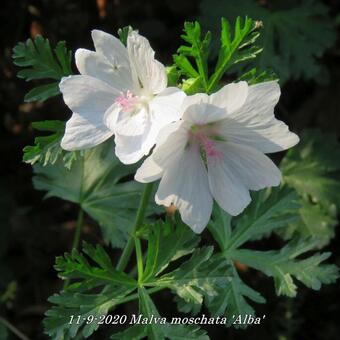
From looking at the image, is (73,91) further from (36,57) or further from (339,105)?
(339,105)

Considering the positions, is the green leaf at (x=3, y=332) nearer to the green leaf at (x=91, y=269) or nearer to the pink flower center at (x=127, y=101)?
the green leaf at (x=91, y=269)

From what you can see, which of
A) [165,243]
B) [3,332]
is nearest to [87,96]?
[165,243]

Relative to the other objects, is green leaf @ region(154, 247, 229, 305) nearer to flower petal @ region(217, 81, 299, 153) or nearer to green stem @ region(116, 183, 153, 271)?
green stem @ region(116, 183, 153, 271)

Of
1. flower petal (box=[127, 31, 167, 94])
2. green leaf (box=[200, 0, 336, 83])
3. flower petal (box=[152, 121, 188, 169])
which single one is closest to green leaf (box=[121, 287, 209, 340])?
flower petal (box=[152, 121, 188, 169])

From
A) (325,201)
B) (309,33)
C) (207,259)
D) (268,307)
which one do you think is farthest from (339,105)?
(207,259)

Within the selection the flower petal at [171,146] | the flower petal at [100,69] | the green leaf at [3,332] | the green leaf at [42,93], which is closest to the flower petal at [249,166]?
the flower petal at [171,146]

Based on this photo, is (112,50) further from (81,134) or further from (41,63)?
(41,63)

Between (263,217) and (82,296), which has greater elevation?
(82,296)
